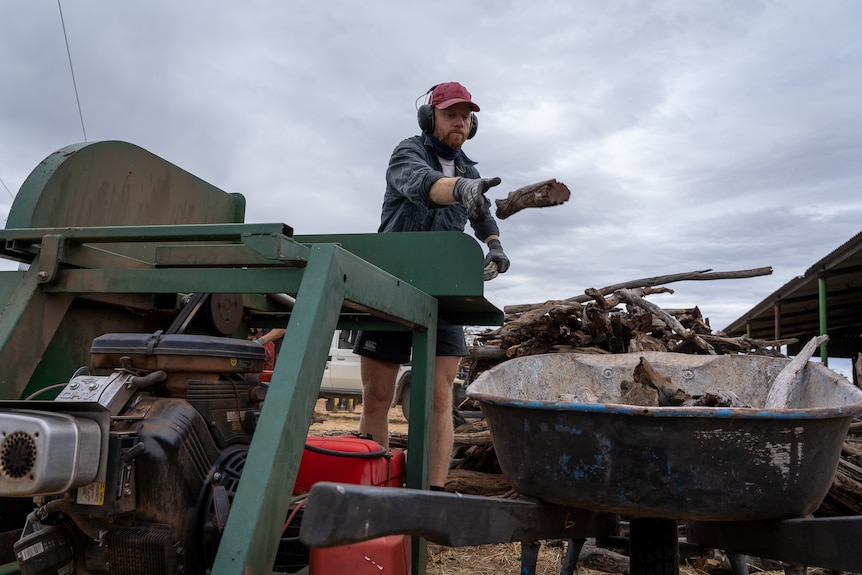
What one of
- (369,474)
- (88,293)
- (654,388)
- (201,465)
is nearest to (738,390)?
(654,388)

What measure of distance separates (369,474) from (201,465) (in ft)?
2.24

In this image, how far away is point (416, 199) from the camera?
2.86m

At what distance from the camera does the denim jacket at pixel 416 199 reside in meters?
2.88

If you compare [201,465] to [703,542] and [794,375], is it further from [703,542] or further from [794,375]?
[794,375]

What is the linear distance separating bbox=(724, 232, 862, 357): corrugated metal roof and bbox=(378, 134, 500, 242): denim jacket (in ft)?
24.3

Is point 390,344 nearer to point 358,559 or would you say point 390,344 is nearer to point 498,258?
point 498,258

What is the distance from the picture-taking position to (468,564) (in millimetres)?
3592

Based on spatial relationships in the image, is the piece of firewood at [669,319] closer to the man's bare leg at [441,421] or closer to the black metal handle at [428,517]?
the man's bare leg at [441,421]

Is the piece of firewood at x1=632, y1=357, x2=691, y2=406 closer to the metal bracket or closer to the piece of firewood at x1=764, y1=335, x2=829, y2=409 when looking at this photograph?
the piece of firewood at x1=764, y1=335, x2=829, y2=409

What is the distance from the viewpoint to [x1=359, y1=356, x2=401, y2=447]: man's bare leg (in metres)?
3.38

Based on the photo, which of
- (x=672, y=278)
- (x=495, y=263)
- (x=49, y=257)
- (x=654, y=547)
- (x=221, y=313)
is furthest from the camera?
(x=672, y=278)

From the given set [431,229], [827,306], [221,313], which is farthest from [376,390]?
[827,306]

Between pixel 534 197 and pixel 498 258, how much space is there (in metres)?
0.71

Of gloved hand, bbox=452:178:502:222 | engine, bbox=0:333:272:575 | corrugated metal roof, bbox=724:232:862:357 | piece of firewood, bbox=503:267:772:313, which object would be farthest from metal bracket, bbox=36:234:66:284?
corrugated metal roof, bbox=724:232:862:357
